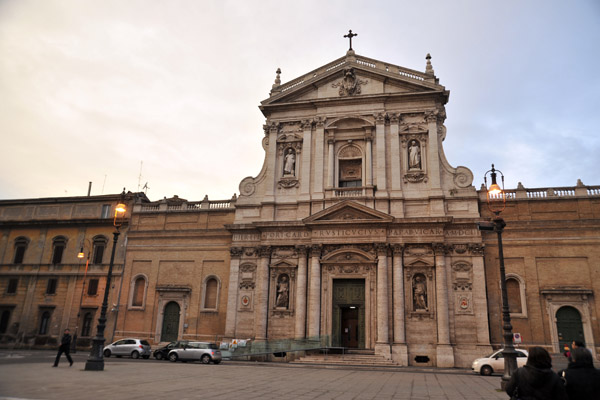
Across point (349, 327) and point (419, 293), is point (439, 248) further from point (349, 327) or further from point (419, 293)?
point (349, 327)

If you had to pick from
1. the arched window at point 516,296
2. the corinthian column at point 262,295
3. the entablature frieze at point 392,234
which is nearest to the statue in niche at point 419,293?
the entablature frieze at point 392,234

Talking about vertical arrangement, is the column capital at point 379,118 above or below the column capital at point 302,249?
above

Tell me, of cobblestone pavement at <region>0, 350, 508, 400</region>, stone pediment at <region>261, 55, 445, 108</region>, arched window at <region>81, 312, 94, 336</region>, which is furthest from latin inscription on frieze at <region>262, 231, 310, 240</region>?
arched window at <region>81, 312, 94, 336</region>

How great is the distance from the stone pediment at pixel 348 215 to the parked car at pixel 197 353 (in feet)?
32.1

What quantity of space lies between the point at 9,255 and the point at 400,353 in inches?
1267

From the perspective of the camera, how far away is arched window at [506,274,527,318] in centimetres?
Answer: 2642

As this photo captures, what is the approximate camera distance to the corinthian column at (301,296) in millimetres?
27812

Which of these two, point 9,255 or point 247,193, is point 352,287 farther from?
point 9,255

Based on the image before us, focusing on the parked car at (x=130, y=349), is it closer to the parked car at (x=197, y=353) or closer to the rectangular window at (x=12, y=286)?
the parked car at (x=197, y=353)

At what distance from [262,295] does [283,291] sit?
4.60 feet

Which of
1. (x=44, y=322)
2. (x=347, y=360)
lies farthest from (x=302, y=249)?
(x=44, y=322)

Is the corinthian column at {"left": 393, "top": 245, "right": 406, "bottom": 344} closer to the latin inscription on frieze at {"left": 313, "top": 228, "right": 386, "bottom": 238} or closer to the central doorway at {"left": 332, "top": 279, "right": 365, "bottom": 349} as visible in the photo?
the latin inscription on frieze at {"left": 313, "top": 228, "right": 386, "bottom": 238}

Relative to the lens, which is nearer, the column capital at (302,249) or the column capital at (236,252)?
the column capital at (302,249)

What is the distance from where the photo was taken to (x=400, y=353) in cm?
2584
